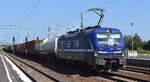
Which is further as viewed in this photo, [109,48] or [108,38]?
[108,38]

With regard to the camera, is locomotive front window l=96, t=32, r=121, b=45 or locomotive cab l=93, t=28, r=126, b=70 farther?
locomotive front window l=96, t=32, r=121, b=45

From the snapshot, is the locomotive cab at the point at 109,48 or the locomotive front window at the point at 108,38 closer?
the locomotive cab at the point at 109,48

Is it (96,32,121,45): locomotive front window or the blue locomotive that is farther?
(96,32,121,45): locomotive front window

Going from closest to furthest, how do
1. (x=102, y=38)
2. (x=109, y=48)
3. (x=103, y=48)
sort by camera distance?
1. (x=103, y=48)
2. (x=109, y=48)
3. (x=102, y=38)

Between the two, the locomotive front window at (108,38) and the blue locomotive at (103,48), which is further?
the locomotive front window at (108,38)

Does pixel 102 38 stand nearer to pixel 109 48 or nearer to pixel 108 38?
pixel 108 38

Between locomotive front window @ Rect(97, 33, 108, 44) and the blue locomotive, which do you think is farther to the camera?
locomotive front window @ Rect(97, 33, 108, 44)

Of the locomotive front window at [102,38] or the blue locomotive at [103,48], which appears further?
the locomotive front window at [102,38]

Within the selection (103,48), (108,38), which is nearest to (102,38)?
(108,38)

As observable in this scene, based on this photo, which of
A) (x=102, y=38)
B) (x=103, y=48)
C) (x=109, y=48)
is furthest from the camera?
(x=102, y=38)

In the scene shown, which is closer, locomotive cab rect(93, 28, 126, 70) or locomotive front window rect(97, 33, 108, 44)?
locomotive cab rect(93, 28, 126, 70)

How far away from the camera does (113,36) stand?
19844mm

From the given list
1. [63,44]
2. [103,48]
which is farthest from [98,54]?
[63,44]

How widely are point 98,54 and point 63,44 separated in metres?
8.10
